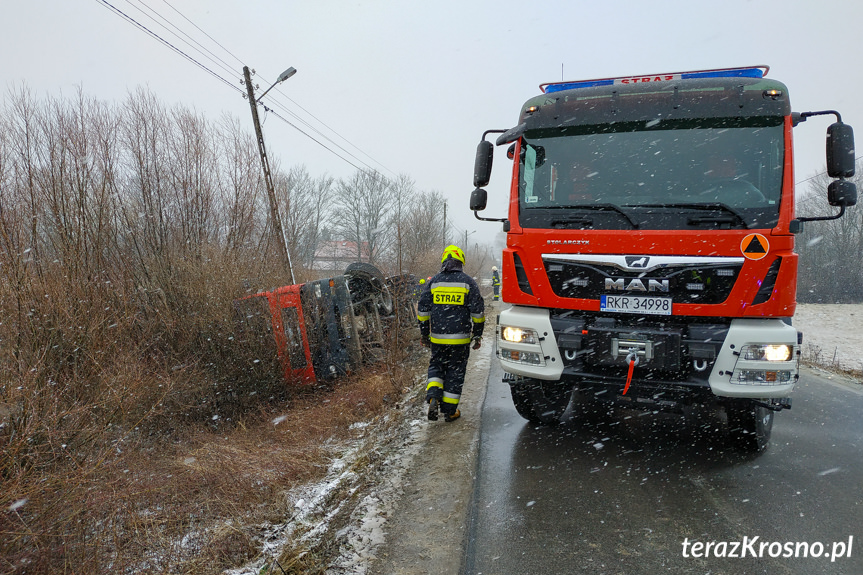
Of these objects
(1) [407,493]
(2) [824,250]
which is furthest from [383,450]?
(2) [824,250]

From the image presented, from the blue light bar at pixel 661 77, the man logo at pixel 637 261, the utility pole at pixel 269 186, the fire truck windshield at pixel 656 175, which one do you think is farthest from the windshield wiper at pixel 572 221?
the utility pole at pixel 269 186

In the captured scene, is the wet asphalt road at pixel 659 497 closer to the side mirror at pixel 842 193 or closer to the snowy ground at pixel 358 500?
the snowy ground at pixel 358 500

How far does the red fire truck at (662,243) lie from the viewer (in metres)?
3.31

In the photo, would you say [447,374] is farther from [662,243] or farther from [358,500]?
[662,243]

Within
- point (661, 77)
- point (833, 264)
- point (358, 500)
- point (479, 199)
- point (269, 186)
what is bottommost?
point (833, 264)

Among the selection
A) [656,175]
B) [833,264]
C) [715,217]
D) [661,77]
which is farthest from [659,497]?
[833,264]

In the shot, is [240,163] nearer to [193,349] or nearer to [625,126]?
[193,349]

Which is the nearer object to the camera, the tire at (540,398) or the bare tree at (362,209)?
the tire at (540,398)

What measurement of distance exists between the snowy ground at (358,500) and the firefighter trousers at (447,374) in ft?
1.10

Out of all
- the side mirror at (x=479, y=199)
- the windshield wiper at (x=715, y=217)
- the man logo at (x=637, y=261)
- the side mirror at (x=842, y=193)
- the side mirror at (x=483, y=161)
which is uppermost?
the side mirror at (x=483, y=161)

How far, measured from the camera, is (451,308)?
4984mm

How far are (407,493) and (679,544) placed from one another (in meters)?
1.72

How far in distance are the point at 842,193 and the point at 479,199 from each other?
8.94 feet

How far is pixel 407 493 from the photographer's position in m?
3.51
